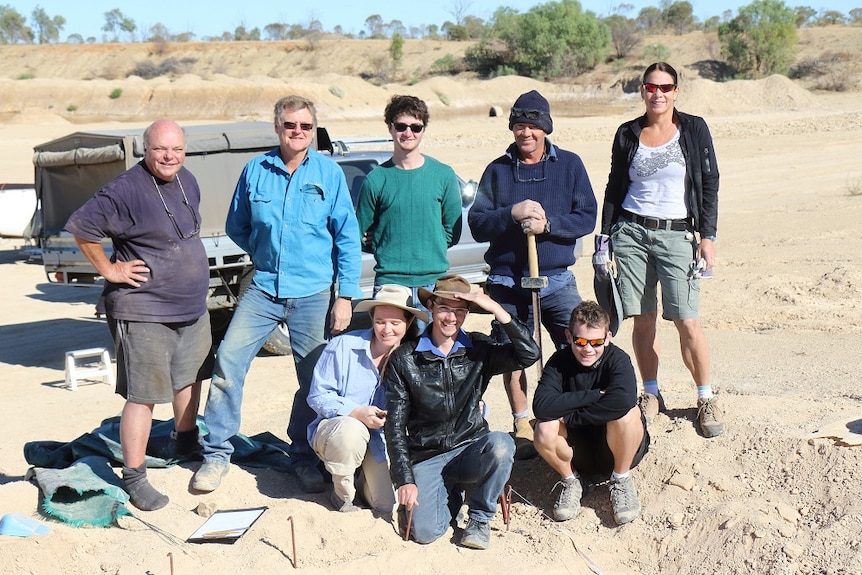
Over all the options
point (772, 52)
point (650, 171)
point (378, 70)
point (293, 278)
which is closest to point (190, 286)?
point (293, 278)

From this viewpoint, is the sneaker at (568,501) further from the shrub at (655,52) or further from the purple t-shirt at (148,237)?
the shrub at (655,52)

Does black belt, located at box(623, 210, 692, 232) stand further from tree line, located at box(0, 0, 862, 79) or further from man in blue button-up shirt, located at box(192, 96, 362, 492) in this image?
tree line, located at box(0, 0, 862, 79)

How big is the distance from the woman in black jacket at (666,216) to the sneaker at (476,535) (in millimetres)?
1435

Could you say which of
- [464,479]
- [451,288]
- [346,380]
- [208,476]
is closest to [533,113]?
[451,288]

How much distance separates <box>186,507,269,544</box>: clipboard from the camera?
4.89 meters

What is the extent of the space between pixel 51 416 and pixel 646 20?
258 ft

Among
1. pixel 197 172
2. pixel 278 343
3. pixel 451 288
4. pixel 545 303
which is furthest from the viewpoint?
pixel 278 343

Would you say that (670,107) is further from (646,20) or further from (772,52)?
(646,20)

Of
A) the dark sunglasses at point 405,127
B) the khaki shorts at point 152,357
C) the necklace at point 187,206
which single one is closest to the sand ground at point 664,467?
the khaki shorts at point 152,357

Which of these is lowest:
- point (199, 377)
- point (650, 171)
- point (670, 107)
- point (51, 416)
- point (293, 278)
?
point (51, 416)

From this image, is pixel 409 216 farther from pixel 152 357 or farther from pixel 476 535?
pixel 476 535

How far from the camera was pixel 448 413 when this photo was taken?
5.04 m

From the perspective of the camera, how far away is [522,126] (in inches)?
208

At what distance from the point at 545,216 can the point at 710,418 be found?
145 cm
